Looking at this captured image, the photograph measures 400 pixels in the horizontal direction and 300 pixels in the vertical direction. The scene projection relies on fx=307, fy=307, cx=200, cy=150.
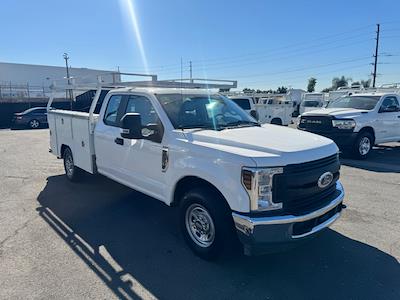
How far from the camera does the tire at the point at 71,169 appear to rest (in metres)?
6.55

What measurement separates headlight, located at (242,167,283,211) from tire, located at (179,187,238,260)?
1.43ft

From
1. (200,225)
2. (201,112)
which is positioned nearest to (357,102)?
(201,112)

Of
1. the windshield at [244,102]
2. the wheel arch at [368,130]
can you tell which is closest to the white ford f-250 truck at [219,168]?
the wheel arch at [368,130]

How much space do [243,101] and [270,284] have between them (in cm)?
1114

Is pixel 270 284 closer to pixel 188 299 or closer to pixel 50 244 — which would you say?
pixel 188 299

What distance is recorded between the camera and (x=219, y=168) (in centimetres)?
318

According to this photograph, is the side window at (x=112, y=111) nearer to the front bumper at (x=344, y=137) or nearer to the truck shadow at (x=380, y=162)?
the truck shadow at (x=380, y=162)

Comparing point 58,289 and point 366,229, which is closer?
point 58,289

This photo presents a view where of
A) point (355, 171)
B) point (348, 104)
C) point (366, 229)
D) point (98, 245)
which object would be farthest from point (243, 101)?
point (98, 245)

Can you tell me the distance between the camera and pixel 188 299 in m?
2.91

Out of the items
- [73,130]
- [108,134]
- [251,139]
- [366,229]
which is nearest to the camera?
[251,139]

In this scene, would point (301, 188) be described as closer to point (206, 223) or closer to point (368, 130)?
point (206, 223)

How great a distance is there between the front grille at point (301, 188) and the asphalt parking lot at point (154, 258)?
766 mm

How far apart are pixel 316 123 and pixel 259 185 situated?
7657 millimetres
